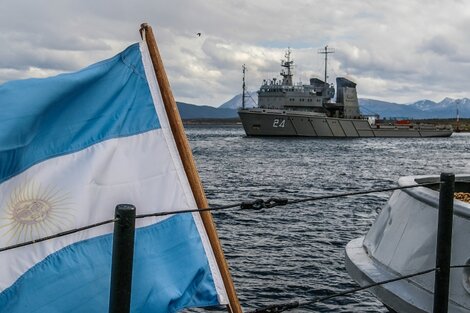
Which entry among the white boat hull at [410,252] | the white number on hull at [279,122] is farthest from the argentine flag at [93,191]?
the white number on hull at [279,122]

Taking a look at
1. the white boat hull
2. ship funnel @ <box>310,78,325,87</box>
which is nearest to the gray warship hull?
ship funnel @ <box>310,78,325,87</box>

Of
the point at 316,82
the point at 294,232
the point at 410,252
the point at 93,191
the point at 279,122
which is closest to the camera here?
the point at 93,191

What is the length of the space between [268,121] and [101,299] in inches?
3925

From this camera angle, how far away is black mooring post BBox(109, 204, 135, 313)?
7.83 ft

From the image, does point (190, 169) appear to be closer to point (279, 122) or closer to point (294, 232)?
point (294, 232)

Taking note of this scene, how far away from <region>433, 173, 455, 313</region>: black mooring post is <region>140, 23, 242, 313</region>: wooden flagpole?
130 cm

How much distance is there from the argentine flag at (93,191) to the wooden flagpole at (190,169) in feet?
0.15

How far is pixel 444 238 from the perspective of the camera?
150 inches

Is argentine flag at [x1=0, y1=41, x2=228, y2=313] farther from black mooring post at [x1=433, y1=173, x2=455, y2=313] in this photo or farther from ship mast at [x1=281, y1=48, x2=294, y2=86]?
ship mast at [x1=281, y1=48, x2=294, y2=86]

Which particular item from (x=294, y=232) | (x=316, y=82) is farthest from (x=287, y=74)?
(x=294, y=232)

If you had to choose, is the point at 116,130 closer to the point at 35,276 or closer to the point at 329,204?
the point at 35,276

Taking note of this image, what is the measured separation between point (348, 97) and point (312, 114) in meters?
17.3

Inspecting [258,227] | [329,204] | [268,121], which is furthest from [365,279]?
[268,121]

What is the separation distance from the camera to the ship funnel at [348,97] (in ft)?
386
